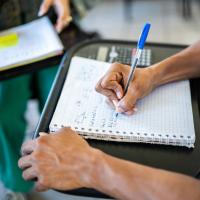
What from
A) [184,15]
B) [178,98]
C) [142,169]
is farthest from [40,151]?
[184,15]

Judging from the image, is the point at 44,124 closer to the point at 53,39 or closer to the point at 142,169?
the point at 142,169

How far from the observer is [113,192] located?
64cm

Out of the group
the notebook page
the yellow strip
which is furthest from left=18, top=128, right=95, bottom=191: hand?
the yellow strip

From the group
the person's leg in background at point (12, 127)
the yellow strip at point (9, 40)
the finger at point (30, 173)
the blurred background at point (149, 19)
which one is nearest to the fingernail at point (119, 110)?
the finger at point (30, 173)

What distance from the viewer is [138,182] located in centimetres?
63

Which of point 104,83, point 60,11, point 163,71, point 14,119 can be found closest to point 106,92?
point 104,83

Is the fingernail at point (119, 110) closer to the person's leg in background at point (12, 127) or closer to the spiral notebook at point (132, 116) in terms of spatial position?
the spiral notebook at point (132, 116)

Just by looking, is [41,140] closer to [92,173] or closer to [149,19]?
[92,173]

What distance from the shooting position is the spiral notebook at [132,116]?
2.35 ft

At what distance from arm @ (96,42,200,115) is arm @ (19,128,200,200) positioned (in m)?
0.13

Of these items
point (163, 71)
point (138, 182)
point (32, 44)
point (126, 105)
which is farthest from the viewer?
point (32, 44)

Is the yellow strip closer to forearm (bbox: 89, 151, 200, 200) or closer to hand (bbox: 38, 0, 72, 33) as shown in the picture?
hand (bbox: 38, 0, 72, 33)

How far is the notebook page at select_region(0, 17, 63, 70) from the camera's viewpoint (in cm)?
102

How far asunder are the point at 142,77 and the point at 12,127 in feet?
2.33
